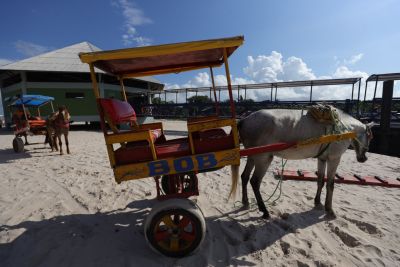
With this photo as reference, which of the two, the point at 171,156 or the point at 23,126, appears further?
the point at 23,126

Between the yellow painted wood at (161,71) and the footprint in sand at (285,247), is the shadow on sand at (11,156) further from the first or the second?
the footprint in sand at (285,247)

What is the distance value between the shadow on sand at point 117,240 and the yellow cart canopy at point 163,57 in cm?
215

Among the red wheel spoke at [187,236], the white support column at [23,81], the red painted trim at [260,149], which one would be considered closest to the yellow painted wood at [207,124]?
the red painted trim at [260,149]

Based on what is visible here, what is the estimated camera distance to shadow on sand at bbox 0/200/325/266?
2.61 m

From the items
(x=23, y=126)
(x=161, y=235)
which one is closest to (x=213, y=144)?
(x=161, y=235)

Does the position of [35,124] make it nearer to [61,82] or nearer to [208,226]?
[208,226]

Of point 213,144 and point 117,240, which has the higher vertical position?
point 213,144

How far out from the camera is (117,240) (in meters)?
3.00

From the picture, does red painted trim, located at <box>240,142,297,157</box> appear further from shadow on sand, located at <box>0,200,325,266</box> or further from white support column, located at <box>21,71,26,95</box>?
white support column, located at <box>21,71,26,95</box>

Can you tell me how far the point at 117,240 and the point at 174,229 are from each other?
87 cm

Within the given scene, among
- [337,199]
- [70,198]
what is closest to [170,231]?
[70,198]

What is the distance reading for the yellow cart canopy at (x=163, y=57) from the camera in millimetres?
2523

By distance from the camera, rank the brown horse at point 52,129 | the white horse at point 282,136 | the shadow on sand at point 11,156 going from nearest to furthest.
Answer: the white horse at point 282,136 < the shadow on sand at point 11,156 < the brown horse at point 52,129

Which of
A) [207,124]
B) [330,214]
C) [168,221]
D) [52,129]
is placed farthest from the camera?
[52,129]
